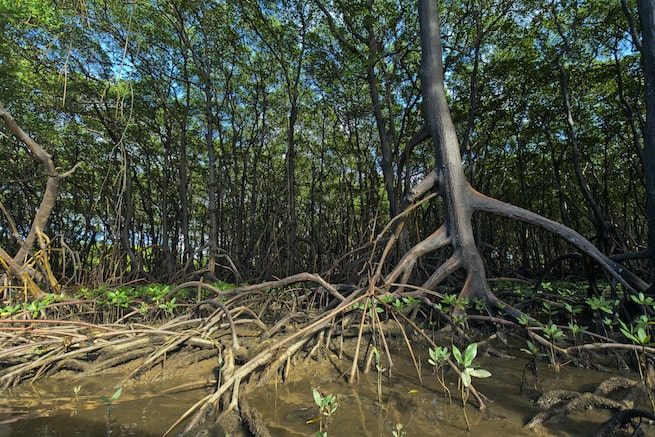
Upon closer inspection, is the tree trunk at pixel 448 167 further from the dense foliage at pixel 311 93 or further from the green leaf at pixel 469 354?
the green leaf at pixel 469 354

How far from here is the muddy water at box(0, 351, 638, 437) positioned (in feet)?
4.63

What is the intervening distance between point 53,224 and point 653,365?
59.2 ft

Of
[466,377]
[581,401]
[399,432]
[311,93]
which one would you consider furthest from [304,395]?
[311,93]

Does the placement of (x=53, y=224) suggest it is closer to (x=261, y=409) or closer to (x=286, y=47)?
(x=286, y=47)

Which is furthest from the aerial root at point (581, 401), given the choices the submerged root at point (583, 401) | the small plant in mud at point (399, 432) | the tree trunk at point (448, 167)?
the tree trunk at point (448, 167)

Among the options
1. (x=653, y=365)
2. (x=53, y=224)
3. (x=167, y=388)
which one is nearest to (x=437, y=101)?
(x=653, y=365)

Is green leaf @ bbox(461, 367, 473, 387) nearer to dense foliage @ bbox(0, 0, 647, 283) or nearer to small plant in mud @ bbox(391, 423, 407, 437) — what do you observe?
small plant in mud @ bbox(391, 423, 407, 437)

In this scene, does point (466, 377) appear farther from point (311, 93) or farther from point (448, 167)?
point (311, 93)

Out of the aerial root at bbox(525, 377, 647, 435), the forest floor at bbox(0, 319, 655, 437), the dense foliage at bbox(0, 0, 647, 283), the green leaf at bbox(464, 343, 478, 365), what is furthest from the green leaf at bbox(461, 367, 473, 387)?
the dense foliage at bbox(0, 0, 647, 283)

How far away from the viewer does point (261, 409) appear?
1.63 m

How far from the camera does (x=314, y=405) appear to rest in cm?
166

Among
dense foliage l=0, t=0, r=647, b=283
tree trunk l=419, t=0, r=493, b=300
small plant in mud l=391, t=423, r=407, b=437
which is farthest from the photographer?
dense foliage l=0, t=0, r=647, b=283

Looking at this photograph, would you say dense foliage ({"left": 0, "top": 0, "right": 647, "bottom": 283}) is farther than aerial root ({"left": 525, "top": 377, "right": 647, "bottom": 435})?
Yes

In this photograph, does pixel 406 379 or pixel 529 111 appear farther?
pixel 529 111
